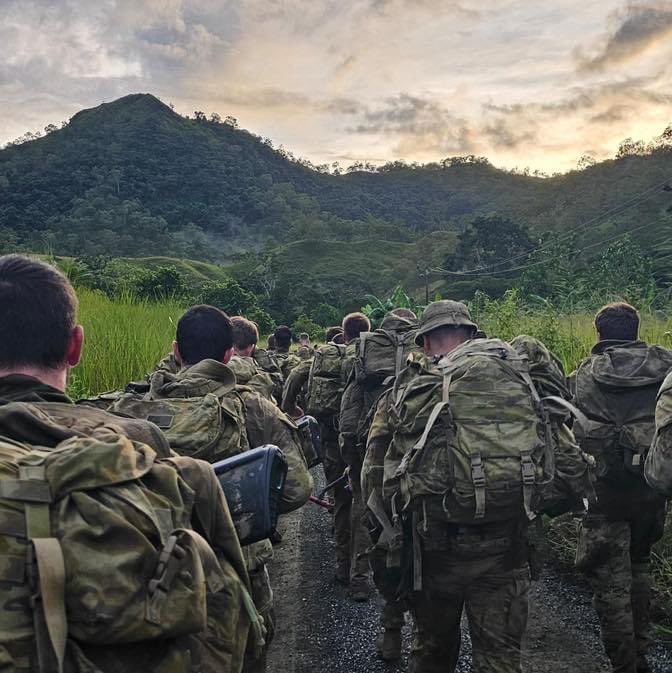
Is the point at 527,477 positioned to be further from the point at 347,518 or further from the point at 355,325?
the point at 355,325

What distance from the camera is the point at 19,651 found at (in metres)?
1.15

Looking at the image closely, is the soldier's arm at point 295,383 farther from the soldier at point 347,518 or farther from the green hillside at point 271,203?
the green hillside at point 271,203

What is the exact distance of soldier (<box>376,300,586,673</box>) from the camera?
2574 mm

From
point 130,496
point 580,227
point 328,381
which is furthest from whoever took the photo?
point 580,227

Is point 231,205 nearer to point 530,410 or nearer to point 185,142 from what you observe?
point 185,142

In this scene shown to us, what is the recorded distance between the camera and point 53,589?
1.15m

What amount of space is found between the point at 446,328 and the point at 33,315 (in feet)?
7.24

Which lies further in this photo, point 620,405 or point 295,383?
point 295,383

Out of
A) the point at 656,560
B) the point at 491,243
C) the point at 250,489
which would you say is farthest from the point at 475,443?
the point at 491,243

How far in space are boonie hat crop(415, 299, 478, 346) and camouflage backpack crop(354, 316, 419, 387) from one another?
3.35 feet

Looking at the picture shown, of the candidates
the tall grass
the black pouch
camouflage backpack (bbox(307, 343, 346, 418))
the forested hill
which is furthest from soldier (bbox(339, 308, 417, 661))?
the forested hill

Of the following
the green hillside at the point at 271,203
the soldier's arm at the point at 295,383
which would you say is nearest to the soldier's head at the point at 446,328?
the soldier's arm at the point at 295,383

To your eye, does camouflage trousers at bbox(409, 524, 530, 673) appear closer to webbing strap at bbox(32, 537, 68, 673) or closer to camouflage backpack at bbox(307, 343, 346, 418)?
webbing strap at bbox(32, 537, 68, 673)

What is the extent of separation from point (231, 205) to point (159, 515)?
93255 millimetres
